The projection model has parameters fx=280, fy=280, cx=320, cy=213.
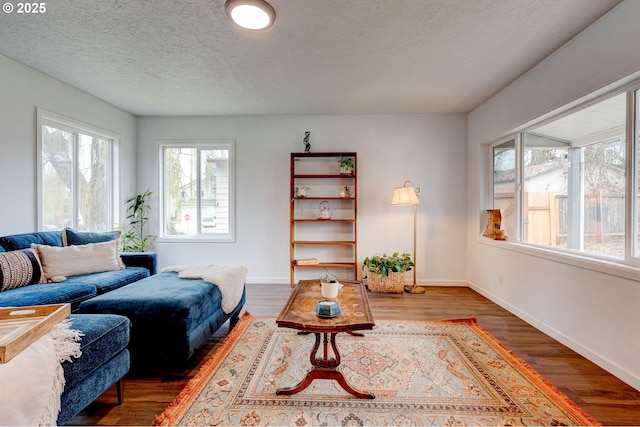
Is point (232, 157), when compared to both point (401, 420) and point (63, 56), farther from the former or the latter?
point (401, 420)

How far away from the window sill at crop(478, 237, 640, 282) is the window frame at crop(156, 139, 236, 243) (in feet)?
12.3

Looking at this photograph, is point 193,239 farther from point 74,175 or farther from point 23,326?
point 23,326

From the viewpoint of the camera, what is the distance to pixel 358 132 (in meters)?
4.31

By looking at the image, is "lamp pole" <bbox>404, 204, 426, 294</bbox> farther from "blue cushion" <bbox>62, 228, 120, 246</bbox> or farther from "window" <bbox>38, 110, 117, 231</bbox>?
"window" <bbox>38, 110, 117, 231</bbox>

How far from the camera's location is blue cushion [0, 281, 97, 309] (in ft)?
6.63

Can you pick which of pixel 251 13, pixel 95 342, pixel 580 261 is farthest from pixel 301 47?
pixel 580 261

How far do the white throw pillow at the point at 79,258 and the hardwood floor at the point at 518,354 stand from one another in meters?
1.41

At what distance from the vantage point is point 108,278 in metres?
2.73

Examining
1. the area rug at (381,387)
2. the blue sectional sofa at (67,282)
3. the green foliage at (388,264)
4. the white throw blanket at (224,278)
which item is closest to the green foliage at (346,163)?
the green foliage at (388,264)

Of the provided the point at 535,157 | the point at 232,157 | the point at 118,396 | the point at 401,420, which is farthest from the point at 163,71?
the point at 535,157

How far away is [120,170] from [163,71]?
2.01 m

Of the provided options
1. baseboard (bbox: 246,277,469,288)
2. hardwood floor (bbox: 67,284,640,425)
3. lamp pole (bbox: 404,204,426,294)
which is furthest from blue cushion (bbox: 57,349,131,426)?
lamp pole (bbox: 404,204,426,294)

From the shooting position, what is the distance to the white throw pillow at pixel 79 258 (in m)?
2.58

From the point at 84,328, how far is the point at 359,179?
357 centimetres
